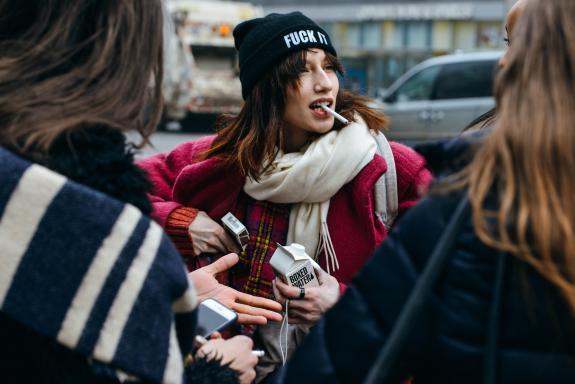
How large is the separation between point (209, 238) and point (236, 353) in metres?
0.91

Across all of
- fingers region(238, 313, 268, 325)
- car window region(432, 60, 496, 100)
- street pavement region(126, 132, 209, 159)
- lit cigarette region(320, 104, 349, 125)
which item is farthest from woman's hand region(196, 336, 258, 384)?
street pavement region(126, 132, 209, 159)

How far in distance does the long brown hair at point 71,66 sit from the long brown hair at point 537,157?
72 centimetres

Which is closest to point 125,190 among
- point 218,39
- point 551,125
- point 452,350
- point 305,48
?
point 452,350

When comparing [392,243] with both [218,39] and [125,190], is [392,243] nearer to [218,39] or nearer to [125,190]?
[125,190]

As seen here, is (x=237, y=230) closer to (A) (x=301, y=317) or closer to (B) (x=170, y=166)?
(A) (x=301, y=317)

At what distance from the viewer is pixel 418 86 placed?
12656mm

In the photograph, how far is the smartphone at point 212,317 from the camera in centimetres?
208

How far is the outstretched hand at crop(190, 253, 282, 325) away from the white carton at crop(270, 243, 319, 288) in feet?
0.33

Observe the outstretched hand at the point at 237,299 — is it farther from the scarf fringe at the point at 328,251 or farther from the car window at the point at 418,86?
the car window at the point at 418,86

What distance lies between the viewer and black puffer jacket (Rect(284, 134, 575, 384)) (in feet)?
4.32

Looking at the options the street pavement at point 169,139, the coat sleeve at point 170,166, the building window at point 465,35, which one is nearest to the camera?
the coat sleeve at point 170,166

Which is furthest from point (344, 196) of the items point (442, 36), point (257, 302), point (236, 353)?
point (442, 36)

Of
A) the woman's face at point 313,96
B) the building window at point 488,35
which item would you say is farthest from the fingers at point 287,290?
the building window at point 488,35

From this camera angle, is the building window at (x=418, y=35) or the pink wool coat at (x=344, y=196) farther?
the building window at (x=418, y=35)
